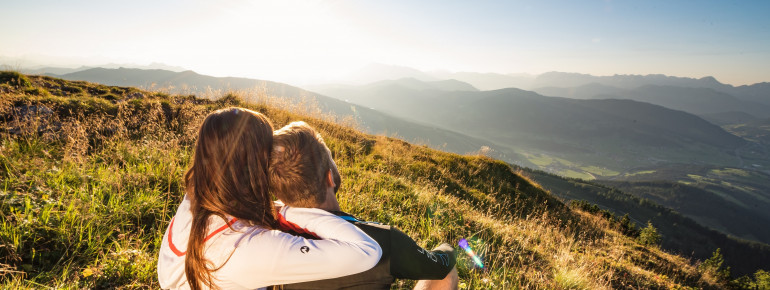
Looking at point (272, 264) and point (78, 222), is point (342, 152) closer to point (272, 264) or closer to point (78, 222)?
point (78, 222)

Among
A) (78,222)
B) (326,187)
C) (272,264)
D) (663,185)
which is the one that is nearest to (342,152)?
(78,222)

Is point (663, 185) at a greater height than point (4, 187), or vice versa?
point (4, 187)

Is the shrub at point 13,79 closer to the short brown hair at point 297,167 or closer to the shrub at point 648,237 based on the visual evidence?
the short brown hair at point 297,167

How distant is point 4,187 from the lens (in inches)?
137

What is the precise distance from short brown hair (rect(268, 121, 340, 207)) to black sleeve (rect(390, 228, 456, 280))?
1.91 feet

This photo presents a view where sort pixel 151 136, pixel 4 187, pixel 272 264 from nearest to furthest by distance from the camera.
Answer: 1. pixel 272 264
2. pixel 4 187
3. pixel 151 136

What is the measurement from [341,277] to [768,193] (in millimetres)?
319953

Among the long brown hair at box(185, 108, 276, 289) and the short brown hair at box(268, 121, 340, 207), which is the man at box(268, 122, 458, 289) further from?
the long brown hair at box(185, 108, 276, 289)

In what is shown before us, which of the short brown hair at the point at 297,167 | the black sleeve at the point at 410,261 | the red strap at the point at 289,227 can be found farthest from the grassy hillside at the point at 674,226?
the red strap at the point at 289,227

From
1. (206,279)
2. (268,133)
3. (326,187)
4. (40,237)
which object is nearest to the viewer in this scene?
(206,279)

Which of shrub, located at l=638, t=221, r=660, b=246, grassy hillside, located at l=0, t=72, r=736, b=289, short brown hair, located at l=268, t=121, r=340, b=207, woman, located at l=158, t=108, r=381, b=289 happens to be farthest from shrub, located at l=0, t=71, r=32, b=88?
shrub, located at l=638, t=221, r=660, b=246

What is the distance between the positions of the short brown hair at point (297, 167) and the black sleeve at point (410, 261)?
583 mm

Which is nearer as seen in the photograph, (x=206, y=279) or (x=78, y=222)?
(x=206, y=279)

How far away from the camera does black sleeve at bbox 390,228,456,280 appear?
5.81 ft
